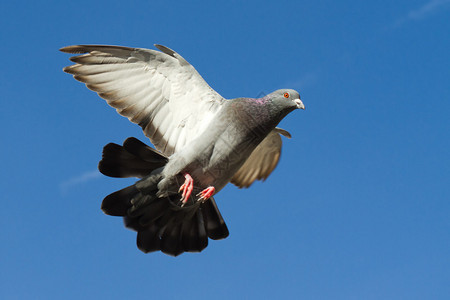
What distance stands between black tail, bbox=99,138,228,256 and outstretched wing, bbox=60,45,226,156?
0.51 metres

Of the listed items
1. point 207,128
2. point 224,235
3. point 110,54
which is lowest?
point 224,235

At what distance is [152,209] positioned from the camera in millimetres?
10367

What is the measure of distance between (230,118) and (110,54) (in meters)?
2.09

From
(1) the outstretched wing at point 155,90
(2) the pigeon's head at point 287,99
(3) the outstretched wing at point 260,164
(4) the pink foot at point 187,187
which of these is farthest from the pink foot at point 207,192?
(3) the outstretched wing at point 260,164

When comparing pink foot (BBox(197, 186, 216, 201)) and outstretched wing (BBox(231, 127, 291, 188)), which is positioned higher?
outstretched wing (BBox(231, 127, 291, 188))

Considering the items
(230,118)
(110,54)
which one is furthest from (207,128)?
(110,54)

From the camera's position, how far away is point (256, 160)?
12305 mm

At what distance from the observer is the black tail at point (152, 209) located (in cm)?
995

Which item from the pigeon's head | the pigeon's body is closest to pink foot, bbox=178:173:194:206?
the pigeon's body

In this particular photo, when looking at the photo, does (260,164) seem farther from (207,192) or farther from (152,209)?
(152,209)

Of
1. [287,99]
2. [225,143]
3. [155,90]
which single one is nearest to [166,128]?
[155,90]

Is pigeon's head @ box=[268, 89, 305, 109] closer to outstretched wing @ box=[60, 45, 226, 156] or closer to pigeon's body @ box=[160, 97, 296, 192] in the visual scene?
pigeon's body @ box=[160, 97, 296, 192]

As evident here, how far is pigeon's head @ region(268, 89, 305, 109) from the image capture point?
1015 cm

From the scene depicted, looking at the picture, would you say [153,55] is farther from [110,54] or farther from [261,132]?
[261,132]
